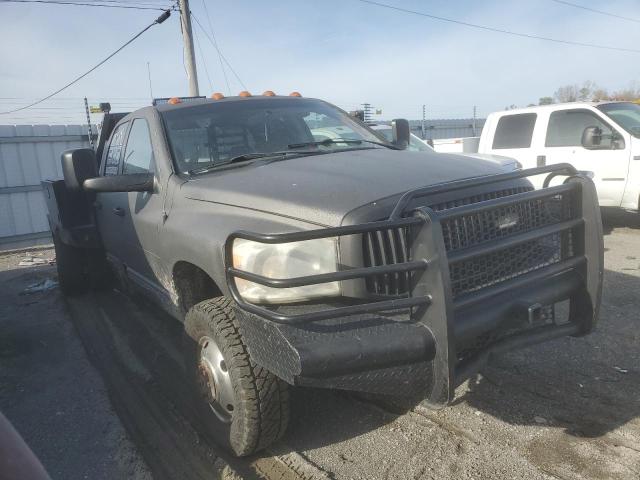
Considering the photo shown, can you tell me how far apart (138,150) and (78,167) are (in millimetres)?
425

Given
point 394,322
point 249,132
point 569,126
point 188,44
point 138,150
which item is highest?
point 188,44

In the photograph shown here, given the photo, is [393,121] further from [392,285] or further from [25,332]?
[25,332]

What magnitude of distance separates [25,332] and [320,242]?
400 centimetres

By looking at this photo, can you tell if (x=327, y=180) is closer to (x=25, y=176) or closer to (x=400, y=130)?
(x=400, y=130)

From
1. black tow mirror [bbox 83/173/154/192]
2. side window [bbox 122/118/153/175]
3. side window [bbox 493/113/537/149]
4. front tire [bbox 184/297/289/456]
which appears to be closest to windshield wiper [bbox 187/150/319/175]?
black tow mirror [bbox 83/173/154/192]

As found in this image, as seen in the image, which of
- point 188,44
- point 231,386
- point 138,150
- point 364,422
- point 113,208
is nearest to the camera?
point 231,386

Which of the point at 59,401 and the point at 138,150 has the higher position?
the point at 138,150

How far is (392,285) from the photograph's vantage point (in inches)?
86.9

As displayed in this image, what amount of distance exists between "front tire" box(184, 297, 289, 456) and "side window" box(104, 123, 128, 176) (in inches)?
84.2

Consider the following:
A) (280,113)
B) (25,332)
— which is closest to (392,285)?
(280,113)

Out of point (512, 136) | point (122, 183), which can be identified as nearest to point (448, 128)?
point (512, 136)

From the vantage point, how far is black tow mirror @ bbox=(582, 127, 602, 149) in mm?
7148

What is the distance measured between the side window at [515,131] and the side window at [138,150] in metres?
6.33

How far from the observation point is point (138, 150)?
3.79 m
